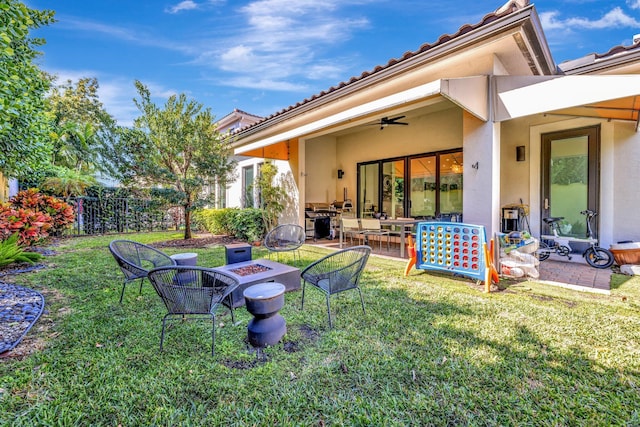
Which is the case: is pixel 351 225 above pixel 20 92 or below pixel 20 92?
below

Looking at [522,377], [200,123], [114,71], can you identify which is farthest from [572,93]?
[114,71]

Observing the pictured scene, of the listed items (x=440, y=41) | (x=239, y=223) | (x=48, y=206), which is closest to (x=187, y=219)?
(x=239, y=223)

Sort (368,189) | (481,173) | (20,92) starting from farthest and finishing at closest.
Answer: (368,189) < (481,173) < (20,92)

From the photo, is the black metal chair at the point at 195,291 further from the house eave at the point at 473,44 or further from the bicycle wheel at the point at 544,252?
the bicycle wheel at the point at 544,252

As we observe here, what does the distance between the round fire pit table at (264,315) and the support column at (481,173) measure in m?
4.52

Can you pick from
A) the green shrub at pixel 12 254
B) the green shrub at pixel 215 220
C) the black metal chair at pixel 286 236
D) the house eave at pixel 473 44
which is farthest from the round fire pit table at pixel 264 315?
the green shrub at pixel 215 220

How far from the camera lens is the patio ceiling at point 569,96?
4.28 metres

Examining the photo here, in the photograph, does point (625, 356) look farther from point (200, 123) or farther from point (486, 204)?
point (200, 123)

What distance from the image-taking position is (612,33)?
10.1 m

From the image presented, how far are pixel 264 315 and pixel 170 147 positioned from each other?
8.60 m

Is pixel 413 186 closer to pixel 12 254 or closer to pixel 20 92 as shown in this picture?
pixel 20 92

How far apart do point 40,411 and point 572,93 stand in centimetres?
747

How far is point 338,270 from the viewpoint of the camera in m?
3.77

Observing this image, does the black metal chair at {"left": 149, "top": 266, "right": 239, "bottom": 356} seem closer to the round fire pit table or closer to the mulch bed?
the round fire pit table
